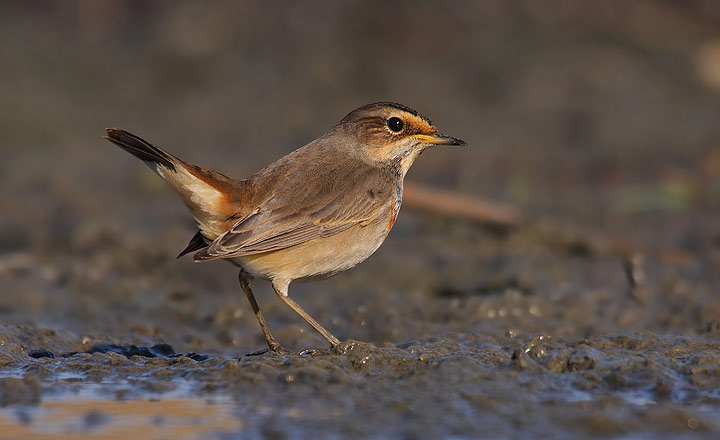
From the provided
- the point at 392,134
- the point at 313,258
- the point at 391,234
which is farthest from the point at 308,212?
the point at 391,234

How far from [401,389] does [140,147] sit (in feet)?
7.99

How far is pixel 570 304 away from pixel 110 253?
4.47 m

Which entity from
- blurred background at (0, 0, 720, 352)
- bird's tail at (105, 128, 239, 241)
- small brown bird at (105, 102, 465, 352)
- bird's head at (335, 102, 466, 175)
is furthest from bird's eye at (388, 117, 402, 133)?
blurred background at (0, 0, 720, 352)

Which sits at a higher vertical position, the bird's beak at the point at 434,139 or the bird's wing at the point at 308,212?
the bird's beak at the point at 434,139

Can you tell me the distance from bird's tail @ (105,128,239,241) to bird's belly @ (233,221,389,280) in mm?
324

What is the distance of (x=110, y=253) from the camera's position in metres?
10.1

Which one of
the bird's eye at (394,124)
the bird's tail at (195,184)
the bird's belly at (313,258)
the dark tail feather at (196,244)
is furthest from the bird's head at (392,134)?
the dark tail feather at (196,244)

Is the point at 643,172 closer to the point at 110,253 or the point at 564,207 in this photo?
the point at 564,207

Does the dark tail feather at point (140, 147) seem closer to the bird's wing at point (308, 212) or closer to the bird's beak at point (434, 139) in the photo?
the bird's wing at point (308, 212)

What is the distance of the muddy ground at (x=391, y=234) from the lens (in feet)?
18.9

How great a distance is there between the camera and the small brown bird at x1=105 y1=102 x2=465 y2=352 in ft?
22.5

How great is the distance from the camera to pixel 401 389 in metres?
5.81

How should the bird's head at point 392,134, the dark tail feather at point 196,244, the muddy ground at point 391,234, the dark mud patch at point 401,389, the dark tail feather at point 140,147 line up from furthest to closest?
the bird's head at point 392,134 < the dark tail feather at point 196,244 < the dark tail feather at point 140,147 < the muddy ground at point 391,234 < the dark mud patch at point 401,389

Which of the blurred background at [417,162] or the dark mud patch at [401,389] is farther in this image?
the blurred background at [417,162]
